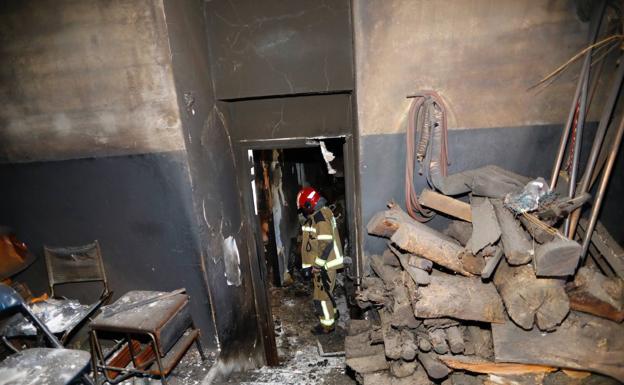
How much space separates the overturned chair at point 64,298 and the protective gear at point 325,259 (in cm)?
291

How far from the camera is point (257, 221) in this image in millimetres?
4312

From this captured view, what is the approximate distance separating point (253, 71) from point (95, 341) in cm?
313

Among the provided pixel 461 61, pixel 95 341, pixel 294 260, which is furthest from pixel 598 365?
pixel 294 260

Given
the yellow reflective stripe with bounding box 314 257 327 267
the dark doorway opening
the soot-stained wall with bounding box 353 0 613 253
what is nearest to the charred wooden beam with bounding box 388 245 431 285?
the soot-stained wall with bounding box 353 0 613 253

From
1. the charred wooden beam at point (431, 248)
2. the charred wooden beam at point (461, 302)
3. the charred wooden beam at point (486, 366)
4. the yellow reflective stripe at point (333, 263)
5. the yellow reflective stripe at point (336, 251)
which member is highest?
the charred wooden beam at point (431, 248)

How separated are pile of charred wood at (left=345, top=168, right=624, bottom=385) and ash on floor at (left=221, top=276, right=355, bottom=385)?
3.35 ft

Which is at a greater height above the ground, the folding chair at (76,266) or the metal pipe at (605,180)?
the metal pipe at (605,180)

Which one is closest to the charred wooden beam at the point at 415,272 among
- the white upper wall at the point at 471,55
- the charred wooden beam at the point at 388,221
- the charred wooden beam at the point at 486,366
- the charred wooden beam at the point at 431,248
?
the charred wooden beam at the point at 431,248

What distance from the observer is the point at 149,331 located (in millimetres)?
2693

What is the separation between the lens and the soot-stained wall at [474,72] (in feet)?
9.10

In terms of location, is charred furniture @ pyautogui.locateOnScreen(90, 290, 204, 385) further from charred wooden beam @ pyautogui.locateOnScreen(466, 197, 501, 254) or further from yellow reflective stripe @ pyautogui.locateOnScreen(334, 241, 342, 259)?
charred wooden beam @ pyautogui.locateOnScreen(466, 197, 501, 254)

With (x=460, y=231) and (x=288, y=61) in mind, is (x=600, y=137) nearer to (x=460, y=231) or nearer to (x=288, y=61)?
(x=460, y=231)

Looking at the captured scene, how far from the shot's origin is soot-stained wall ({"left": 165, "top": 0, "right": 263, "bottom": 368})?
3.06 meters

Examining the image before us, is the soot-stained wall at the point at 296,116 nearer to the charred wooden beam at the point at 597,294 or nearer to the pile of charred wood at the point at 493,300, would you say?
the pile of charred wood at the point at 493,300
